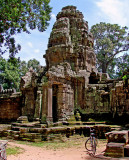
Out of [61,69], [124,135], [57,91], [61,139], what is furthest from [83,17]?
[124,135]

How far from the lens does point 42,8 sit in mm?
13266

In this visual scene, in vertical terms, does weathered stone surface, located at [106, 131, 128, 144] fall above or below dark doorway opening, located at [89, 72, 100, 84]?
below

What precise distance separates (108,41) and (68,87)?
1860 cm

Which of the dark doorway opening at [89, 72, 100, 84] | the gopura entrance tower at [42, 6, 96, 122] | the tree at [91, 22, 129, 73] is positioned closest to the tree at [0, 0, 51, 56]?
the gopura entrance tower at [42, 6, 96, 122]

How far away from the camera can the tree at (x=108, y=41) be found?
32.7m

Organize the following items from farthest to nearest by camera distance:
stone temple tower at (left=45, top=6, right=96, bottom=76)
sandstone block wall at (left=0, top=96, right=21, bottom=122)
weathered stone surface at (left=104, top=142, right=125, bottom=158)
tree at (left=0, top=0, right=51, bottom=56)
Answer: sandstone block wall at (left=0, top=96, right=21, bottom=122) → stone temple tower at (left=45, top=6, right=96, bottom=76) → tree at (left=0, top=0, right=51, bottom=56) → weathered stone surface at (left=104, top=142, right=125, bottom=158)

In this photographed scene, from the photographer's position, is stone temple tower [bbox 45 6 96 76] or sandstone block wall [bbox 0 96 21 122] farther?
sandstone block wall [bbox 0 96 21 122]

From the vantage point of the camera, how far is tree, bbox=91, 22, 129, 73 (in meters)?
32.7

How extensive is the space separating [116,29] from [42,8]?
23.1 meters

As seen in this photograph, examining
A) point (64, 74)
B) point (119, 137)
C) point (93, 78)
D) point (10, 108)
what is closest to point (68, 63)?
point (64, 74)

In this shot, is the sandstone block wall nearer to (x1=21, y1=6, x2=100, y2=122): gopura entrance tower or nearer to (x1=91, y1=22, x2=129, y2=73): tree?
(x1=21, y1=6, x2=100, y2=122): gopura entrance tower

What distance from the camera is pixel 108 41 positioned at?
3206cm

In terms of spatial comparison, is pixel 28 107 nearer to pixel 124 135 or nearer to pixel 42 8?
pixel 42 8

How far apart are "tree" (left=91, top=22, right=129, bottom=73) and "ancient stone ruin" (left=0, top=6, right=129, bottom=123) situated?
12.3m
